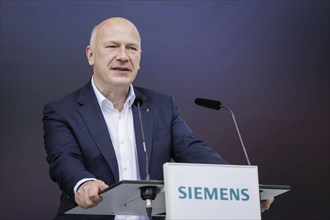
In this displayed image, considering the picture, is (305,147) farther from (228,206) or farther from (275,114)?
(228,206)

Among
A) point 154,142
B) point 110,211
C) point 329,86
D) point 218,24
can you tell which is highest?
point 218,24

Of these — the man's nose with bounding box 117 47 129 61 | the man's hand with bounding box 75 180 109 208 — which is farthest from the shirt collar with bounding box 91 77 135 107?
the man's hand with bounding box 75 180 109 208

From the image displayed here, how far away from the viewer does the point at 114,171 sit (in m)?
3.29

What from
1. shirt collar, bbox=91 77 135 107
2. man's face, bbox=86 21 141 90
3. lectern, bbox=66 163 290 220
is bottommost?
lectern, bbox=66 163 290 220

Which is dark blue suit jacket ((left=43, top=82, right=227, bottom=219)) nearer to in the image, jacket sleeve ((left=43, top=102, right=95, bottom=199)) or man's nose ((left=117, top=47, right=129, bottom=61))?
jacket sleeve ((left=43, top=102, right=95, bottom=199))

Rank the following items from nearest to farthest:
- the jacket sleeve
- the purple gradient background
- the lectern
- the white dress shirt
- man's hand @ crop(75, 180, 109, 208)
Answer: the lectern → man's hand @ crop(75, 180, 109, 208) → the jacket sleeve → the white dress shirt → the purple gradient background

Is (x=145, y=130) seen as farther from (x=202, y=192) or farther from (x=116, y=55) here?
(x=202, y=192)

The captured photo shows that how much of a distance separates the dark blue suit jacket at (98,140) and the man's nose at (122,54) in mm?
198

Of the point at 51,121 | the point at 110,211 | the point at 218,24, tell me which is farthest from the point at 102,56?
the point at 218,24

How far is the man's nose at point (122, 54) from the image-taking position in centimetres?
357

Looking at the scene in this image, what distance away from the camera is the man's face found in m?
3.58

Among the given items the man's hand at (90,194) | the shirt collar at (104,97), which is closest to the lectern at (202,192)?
the man's hand at (90,194)

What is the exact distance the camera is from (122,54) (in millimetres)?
3580

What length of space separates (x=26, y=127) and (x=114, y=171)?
153 cm
